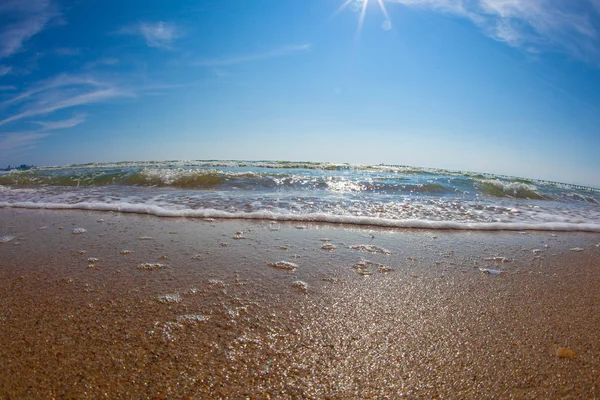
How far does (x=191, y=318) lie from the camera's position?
1.73 meters

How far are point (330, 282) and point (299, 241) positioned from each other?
118 centimetres

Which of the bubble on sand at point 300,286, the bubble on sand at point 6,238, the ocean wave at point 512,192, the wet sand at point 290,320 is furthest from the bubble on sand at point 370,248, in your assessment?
the ocean wave at point 512,192

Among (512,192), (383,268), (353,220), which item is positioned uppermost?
(512,192)

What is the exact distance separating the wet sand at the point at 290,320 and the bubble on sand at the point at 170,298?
0.01 metres

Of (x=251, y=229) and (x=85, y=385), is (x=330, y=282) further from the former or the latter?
(x=251, y=229)

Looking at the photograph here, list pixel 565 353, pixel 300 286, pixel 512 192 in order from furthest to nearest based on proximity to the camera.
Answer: pixel 512 192, pixel 300 286, pixel 565 353

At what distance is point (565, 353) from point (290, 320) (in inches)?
55.0

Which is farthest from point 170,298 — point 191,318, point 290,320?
point 290,320

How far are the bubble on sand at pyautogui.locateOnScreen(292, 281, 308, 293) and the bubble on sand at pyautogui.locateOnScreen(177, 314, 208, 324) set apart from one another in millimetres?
697

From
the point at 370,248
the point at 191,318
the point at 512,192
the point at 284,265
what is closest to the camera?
the point at 191,318

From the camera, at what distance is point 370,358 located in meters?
1.40

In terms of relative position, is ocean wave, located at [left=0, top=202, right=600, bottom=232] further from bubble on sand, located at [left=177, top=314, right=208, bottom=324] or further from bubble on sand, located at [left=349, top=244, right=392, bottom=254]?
bubble on sand, located at [left=177, top=314, right=208, bottom=324]

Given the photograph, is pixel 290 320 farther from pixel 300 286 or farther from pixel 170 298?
pixel 170 298

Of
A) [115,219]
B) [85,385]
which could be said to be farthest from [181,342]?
[115,219]
